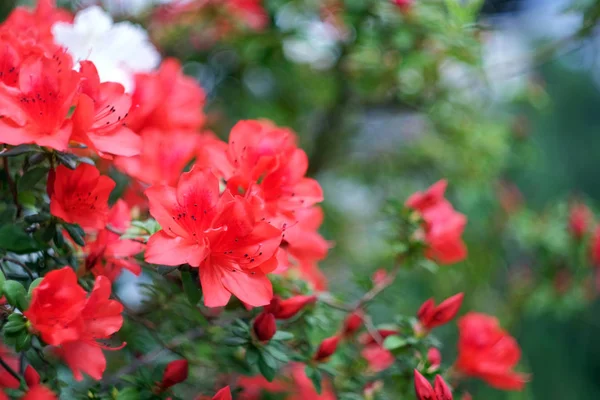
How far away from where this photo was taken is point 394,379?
723 mm

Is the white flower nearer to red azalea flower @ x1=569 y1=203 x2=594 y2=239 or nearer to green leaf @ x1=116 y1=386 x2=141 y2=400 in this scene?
green leaf @ x1=116 y1=386 x2=141 y2=400

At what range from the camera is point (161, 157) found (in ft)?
2.44

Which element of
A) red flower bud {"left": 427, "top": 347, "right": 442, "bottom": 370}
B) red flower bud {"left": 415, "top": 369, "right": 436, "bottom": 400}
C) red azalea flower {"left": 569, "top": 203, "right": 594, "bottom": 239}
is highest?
red flower bud {"left": 415, "top": 369, "right": 436, "bottom": 400}

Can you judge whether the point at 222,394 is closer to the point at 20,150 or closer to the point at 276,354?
the point at 276,354

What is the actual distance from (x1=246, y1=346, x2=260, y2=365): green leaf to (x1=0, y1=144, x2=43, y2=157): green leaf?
276 mm

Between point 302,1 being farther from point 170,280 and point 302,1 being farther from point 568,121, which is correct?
point 568,121

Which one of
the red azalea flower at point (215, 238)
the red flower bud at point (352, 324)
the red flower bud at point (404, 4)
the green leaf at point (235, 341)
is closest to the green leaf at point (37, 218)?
the red azalea flower at point (215, 238)

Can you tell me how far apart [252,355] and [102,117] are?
27cm

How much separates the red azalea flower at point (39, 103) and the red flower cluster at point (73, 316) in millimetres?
120

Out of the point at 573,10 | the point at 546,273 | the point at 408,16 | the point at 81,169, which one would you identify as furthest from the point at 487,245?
the point at 81,169

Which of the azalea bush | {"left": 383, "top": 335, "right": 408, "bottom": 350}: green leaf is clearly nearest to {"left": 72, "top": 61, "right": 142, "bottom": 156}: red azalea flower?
the azalea bush

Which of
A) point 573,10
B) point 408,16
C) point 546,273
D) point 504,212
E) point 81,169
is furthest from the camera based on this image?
point 504,212

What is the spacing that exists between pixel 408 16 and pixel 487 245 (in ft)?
2.83

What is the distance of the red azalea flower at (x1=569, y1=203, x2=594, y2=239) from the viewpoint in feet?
4.37
